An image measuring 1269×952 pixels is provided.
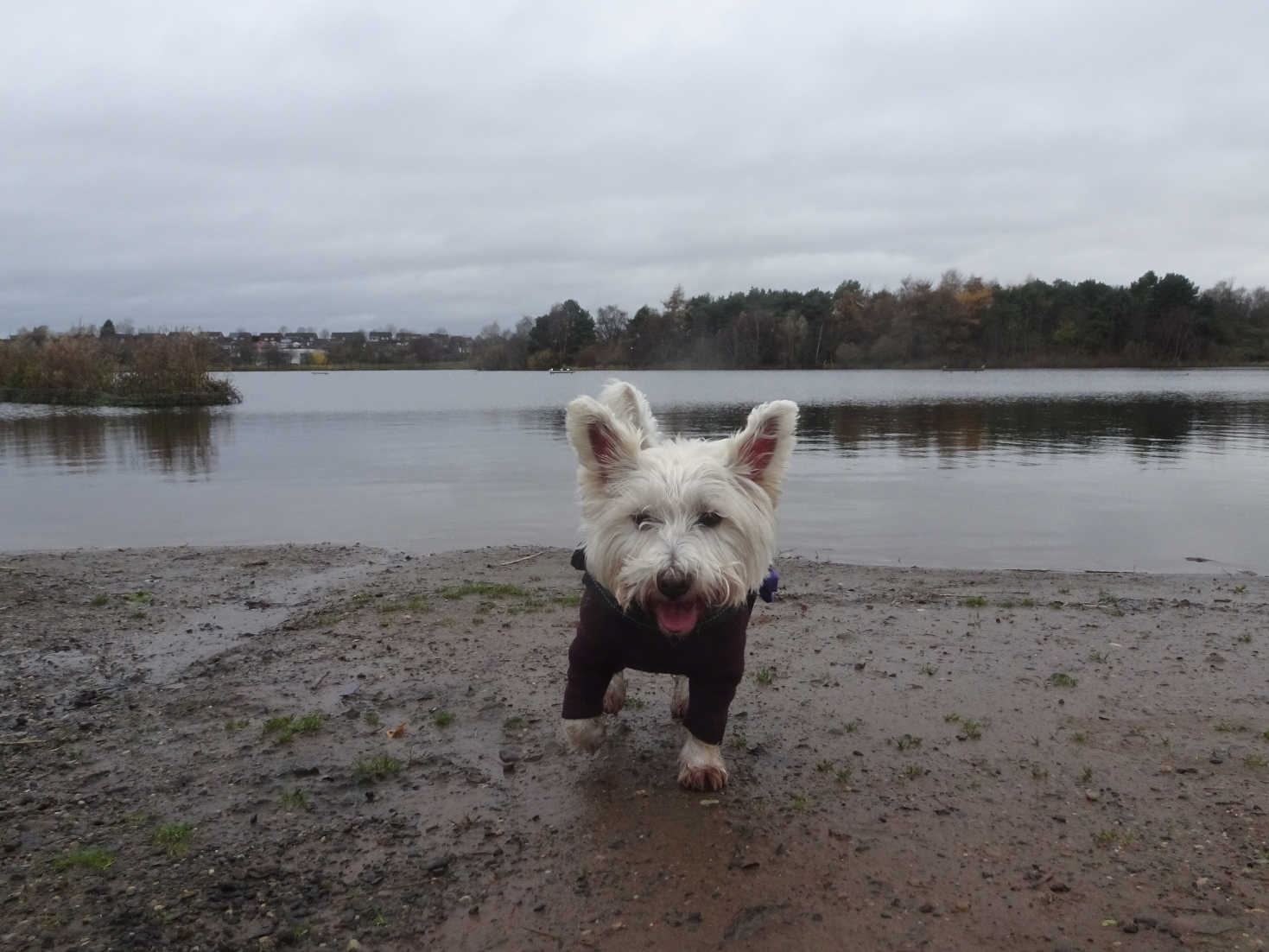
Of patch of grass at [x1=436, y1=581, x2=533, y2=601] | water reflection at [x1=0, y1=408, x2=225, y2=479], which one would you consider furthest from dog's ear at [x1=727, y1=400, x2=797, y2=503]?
water reflection at [x1=0, y1=408, x2=225, y2=479]

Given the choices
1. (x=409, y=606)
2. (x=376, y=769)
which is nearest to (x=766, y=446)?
(x=376, y=769)

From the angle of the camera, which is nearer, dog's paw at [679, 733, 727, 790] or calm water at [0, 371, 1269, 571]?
dog's paw at [679, 733, 727, 790]

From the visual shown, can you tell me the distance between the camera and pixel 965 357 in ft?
378

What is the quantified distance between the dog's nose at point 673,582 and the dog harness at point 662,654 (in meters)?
0.31

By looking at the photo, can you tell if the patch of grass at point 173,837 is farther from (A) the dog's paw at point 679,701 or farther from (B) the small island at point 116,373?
(B) the small island at point 116,373

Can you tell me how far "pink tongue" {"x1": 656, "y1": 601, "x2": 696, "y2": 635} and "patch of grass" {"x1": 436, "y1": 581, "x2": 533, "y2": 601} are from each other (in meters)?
4.45

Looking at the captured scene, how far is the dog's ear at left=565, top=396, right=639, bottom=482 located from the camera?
14.6ft

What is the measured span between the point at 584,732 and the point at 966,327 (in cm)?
11993

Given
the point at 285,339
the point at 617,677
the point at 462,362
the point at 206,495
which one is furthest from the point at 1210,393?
the point at 285,339

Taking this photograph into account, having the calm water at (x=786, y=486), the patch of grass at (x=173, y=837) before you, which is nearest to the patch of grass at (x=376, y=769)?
the patch of grass at (x=173, y=837)

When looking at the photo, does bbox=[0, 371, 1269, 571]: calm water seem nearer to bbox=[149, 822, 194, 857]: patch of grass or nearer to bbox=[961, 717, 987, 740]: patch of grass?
bbox=[961, 717, 987, 740]: patch of grass

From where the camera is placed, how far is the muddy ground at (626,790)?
11.0ft

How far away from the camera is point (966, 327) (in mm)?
114562

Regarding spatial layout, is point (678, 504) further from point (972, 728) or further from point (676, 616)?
point (972, 728)
